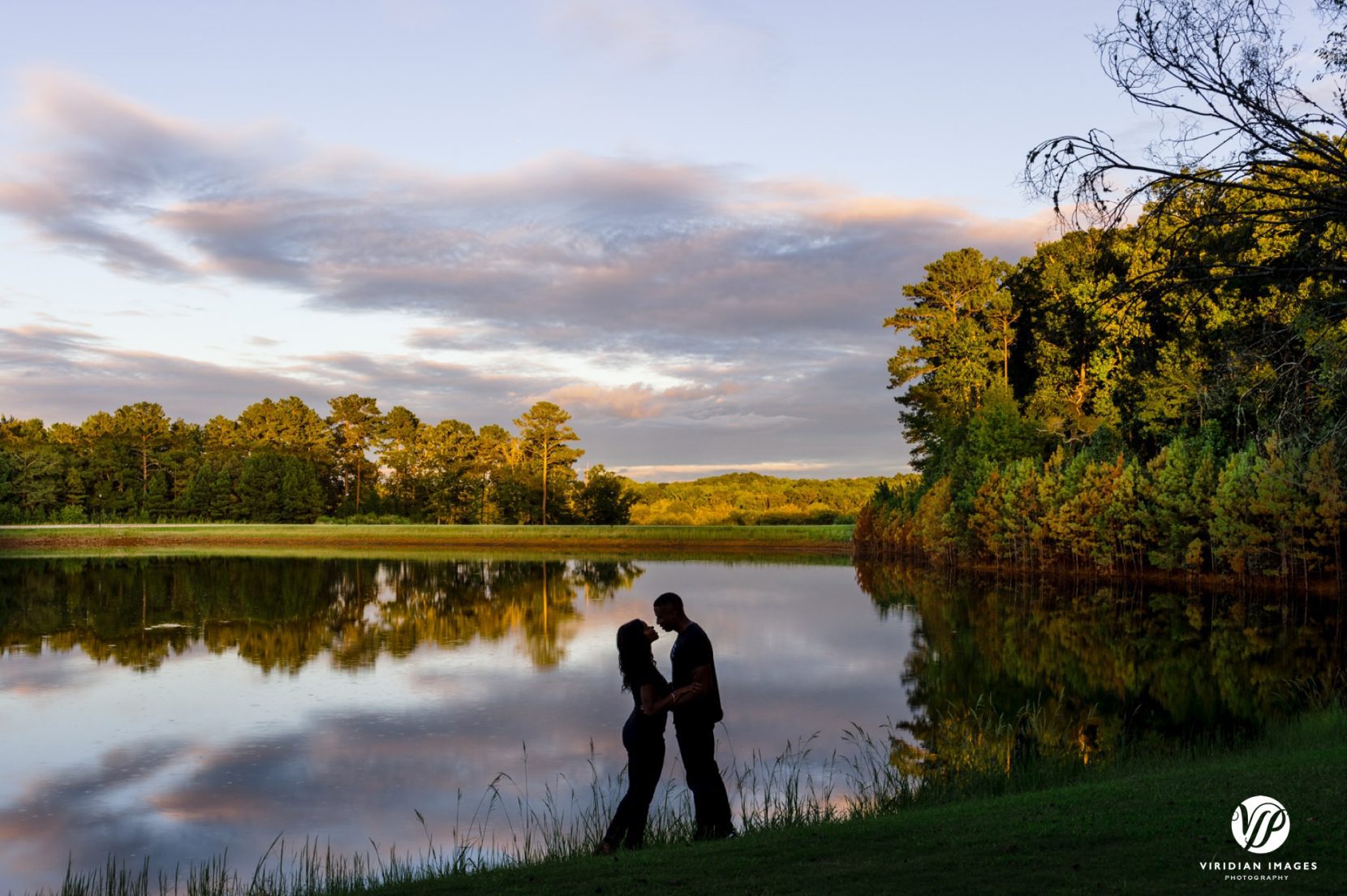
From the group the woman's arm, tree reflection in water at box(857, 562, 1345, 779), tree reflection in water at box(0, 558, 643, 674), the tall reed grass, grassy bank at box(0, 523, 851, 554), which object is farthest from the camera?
grassy bank at box(0, 523, 851, 554)

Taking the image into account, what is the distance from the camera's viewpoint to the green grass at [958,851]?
247 inches

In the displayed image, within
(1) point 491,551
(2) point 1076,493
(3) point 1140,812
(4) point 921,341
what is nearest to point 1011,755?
(3) point 1140,812

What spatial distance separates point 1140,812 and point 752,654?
1716 centimetres

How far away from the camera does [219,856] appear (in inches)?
409

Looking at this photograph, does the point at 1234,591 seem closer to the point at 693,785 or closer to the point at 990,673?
the point at 990,673

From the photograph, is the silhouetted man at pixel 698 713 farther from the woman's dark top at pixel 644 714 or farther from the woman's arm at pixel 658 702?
the woman's dark top at pixel 644 714

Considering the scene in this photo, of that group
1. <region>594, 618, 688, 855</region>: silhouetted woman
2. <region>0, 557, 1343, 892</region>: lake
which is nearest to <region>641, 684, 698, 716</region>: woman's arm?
<region>594, 618, 688, 855</region>: silhouetted woman

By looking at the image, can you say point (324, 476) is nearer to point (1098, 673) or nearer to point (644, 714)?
point (1098, 673)

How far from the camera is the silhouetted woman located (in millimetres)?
7801

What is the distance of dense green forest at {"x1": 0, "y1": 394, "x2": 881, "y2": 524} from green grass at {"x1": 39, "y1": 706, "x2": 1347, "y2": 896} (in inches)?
3046

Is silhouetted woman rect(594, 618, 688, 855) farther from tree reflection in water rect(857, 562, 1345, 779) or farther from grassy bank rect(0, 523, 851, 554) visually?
grassy bank rect(0, 523, 851, 554)

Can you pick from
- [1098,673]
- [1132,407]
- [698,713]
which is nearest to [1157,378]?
[1132,407]

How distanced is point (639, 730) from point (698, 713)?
474 mm

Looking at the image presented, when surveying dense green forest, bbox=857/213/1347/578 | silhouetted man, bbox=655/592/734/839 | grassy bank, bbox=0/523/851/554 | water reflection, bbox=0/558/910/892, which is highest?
dense green forest, bbox=857/213/1347/578
